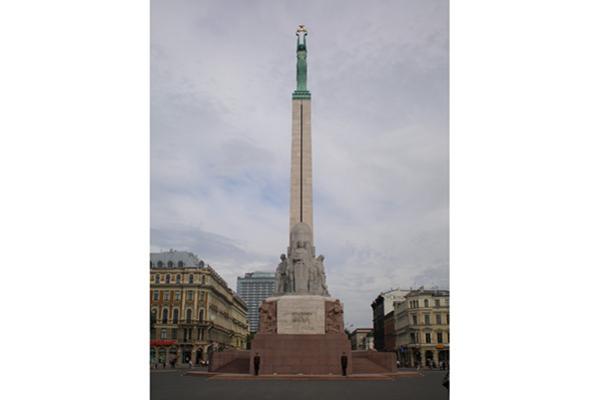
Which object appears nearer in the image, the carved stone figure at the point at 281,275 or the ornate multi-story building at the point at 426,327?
the carved stone figure at the point at 281,275

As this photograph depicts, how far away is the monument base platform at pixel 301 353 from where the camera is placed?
1772 centimetres

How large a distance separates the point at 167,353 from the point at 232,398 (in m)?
39.8

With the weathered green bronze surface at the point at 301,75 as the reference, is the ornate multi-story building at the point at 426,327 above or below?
below

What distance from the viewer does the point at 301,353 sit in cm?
1814

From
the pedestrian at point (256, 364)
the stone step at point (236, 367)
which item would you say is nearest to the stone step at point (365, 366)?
the stone step at point (236, 367)

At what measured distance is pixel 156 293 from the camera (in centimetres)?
4922

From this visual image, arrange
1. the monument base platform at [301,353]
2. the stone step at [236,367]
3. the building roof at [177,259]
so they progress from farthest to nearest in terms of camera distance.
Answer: the building roof at [177,259], the stone step at [236,367], the monument base platform at [301,353]

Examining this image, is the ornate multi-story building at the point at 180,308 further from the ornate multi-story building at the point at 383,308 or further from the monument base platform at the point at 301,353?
the monument base platform at the point at 301,353

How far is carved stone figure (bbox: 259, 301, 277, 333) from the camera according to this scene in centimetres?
2023

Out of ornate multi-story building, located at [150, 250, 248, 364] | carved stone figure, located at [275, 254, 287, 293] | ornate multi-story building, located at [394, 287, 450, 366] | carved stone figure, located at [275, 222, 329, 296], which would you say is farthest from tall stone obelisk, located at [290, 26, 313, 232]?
ornate multi-story building, located at [394, 287, 450, 366]

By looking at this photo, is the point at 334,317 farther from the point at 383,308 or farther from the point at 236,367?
the point at 383,308

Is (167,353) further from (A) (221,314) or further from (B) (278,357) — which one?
(B) (278,357)

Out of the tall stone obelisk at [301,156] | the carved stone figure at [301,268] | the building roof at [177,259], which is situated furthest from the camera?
the building roof at [177,259]

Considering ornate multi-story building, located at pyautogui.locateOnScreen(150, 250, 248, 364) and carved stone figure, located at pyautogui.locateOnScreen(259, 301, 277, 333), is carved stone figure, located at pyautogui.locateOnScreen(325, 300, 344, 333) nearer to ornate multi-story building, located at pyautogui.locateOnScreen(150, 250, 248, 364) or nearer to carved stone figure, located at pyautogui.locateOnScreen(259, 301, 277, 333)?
carved stone figure, located at pyautogui.locateOnScreen(259, 301, 277, 333)
